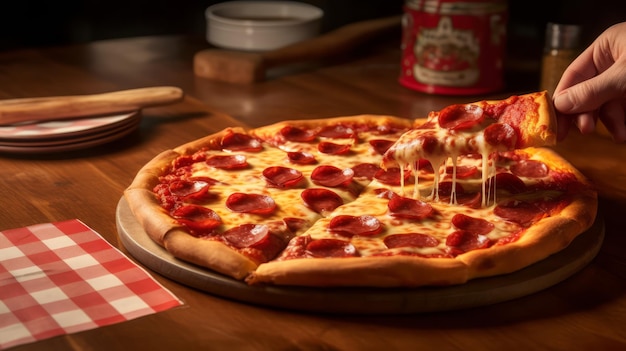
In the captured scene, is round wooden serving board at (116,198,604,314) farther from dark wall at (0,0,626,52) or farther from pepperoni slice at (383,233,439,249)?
dark wall at (0,0,626,52)

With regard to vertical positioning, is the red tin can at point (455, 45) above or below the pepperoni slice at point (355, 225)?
above

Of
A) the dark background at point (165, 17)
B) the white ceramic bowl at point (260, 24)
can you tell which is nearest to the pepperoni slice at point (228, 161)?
the white ceramic bowl at point (260, 24)

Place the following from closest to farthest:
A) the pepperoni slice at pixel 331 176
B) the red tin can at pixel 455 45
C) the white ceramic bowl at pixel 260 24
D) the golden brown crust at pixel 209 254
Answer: the golden brown crust at pixel 209 254, the pepperoni slice at pixel 331 176, the red tin can at pixel 455 45, the white ceramic bowl at pixel 260 24

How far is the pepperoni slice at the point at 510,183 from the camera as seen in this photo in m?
1.89

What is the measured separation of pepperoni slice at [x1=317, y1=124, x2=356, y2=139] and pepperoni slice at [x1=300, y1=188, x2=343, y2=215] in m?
0.41

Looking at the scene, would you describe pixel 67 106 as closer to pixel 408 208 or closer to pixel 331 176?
pixel 331 176

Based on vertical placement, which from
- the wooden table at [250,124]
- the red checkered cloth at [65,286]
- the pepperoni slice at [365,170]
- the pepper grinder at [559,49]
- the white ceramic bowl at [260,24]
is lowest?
the wooden table at [250,124]

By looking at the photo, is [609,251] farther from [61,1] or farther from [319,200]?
[61,1]

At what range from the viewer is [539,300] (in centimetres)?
155

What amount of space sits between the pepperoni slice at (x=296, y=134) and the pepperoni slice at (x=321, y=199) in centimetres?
39

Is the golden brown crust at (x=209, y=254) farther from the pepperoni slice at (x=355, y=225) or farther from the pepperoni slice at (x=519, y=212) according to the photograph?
the pepperoni slice at (x=519, y=212)

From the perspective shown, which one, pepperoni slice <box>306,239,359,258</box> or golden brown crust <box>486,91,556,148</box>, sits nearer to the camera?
A: pepperoni slice <box>306,239,359,258</box>

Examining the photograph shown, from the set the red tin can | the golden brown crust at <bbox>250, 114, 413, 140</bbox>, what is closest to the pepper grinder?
the red tin can

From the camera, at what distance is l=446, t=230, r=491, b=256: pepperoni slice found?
5.28ft
